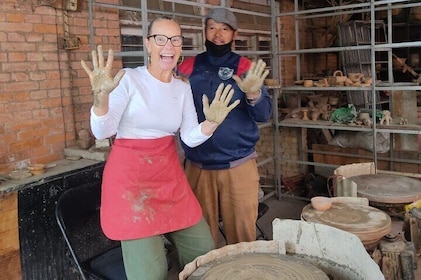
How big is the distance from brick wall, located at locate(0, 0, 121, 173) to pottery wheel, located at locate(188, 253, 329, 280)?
192 cm

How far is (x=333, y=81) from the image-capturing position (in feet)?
16.5

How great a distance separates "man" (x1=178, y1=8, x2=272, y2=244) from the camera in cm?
267

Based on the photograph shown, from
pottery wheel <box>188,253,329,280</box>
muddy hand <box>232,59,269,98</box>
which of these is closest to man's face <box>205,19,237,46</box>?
muddy hand <box>232,59,269,98</box>

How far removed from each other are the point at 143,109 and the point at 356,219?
4.84 ft

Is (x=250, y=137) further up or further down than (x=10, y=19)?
further down

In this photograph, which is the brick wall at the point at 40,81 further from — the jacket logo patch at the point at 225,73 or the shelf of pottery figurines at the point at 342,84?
the shelf of pottery figurines at the point at 342,84

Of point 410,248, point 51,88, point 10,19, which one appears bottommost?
point 410,248

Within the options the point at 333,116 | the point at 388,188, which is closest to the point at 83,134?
the point at 388,188

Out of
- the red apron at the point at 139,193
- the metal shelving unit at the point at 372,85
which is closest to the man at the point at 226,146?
the red apron at the point at 139,193

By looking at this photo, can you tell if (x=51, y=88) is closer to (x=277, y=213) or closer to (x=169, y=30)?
(x=169, y=30)

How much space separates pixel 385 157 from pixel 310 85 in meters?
1.43

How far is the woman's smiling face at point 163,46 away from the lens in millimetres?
→ 2010

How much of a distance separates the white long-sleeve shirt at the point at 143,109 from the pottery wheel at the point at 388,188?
70.8 inches

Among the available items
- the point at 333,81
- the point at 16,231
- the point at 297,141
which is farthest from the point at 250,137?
the point at 297,141
